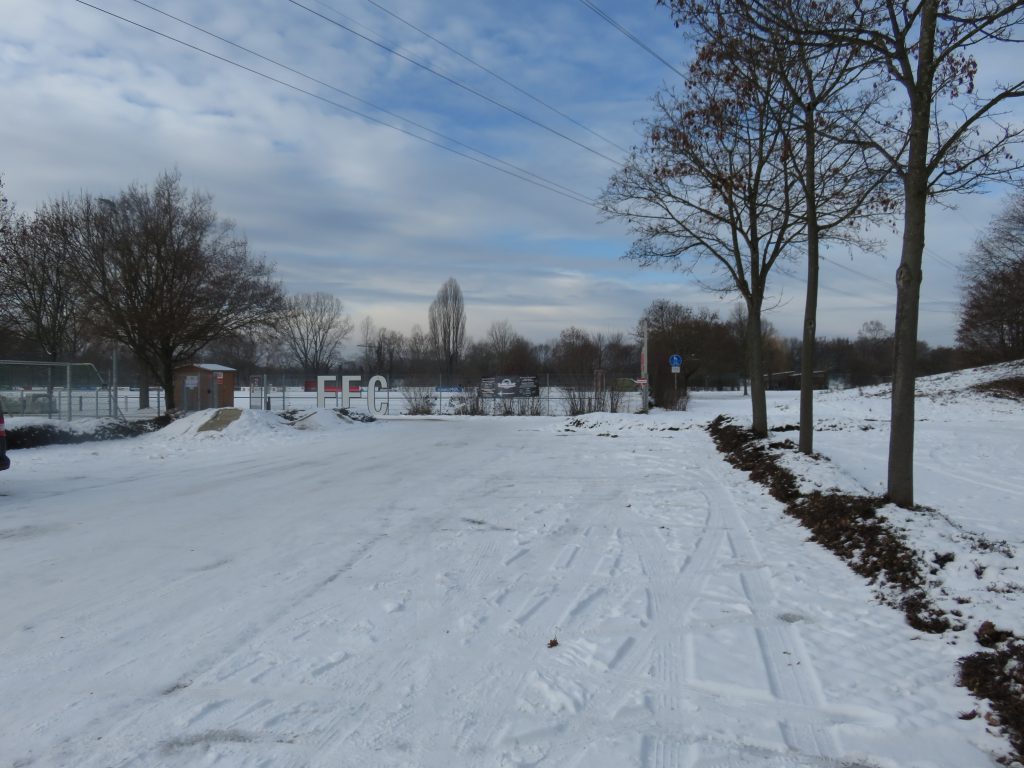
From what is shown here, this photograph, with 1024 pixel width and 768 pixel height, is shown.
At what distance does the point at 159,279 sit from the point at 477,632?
75.8 ft

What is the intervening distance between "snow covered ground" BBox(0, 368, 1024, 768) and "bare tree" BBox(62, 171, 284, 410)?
1462cm

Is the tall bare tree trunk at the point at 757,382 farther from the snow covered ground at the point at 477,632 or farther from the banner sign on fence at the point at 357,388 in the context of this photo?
the banner sign on fence at the point at 357,388

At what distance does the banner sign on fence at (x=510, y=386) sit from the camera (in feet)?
116

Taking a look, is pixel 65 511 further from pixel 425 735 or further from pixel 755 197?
pixel 755 197

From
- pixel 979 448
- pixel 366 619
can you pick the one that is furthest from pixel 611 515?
pixel 979 448

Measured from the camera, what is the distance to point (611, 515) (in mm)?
8828

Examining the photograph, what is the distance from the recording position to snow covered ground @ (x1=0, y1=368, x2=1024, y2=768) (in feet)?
10.8

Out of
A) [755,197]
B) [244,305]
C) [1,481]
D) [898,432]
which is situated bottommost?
[1,481]

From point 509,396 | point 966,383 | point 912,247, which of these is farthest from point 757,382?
point 966,383

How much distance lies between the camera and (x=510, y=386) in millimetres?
35812

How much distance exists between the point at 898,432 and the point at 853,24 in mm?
4187

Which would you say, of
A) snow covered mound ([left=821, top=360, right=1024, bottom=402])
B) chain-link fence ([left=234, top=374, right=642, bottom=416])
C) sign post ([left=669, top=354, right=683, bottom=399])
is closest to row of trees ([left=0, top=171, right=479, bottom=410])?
chain-link fence ([left=234, top=374, right=642, bottom=416])

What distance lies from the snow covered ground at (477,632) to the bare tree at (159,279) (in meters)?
14.6

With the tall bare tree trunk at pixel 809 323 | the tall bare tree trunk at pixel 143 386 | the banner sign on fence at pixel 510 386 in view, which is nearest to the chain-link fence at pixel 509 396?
the banner sign on fence at pixel 510 386
